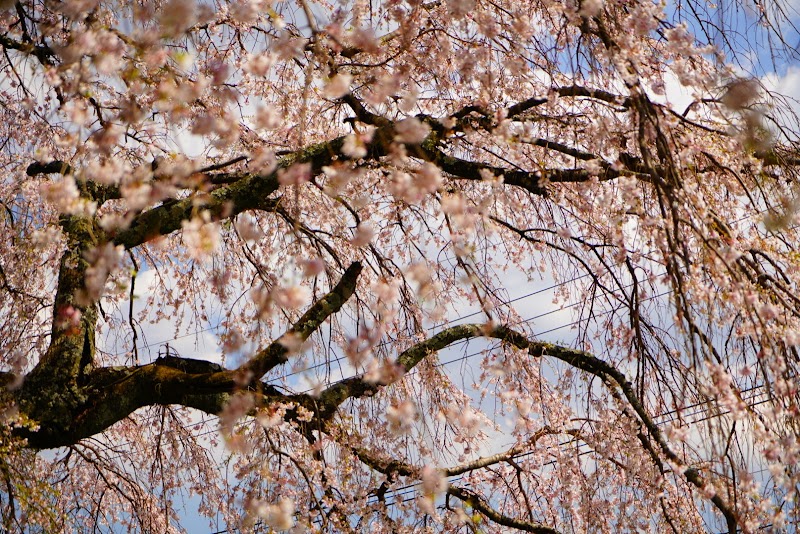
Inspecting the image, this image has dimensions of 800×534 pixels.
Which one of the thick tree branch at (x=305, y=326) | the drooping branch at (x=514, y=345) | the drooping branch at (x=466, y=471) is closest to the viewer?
the thick tree branch at (x=305, y=326)

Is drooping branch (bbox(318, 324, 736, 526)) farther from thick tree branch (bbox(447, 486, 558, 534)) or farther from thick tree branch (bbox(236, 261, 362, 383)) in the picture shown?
thick tree branch (bbox(447, 486, 558, 534))

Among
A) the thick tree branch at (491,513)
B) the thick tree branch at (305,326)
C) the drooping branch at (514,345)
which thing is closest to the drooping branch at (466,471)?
the thick tree branch at (491,513)

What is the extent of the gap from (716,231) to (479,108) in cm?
107

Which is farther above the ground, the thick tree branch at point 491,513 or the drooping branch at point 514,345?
the drooping branch at point 514,345

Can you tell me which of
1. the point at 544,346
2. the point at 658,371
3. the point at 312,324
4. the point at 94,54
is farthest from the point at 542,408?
the point at 94,54

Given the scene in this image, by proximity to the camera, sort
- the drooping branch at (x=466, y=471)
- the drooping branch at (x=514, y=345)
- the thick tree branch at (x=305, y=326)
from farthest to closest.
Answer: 1. the drooping branch at (x=466, y=471)
2. the drooping branch at (x=514, y=345)
3. the thick tree branch at (x=305, y=326)

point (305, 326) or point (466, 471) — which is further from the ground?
point (305, 326)

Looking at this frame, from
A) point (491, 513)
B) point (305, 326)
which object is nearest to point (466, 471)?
point (491, 513)

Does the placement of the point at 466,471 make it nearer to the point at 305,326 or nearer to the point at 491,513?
the point at 491,513

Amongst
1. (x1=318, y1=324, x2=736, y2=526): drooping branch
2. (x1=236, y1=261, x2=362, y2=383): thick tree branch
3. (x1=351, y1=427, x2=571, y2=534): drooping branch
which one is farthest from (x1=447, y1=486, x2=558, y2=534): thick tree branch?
(x1=236, y1=261, x2=362, y2=383): thick tree branch

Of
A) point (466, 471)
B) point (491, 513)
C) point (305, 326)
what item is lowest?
point (491, 513)

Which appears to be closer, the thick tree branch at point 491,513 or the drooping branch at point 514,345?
the drooping branch at point 514,345

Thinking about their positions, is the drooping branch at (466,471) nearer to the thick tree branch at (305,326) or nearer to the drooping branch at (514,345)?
the drooping branch at (514,345)

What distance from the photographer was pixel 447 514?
→ 3.96 m
